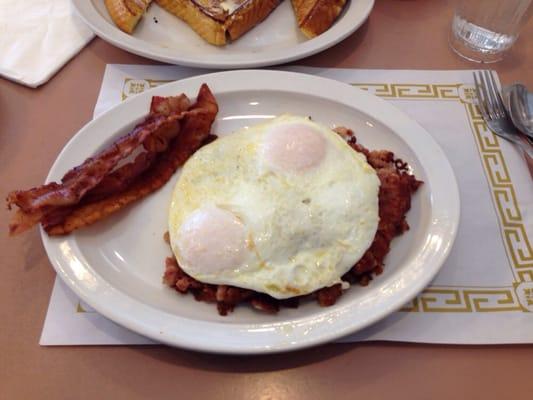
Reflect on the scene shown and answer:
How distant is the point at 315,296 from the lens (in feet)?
4.94

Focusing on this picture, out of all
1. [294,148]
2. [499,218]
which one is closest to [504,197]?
[499,218]

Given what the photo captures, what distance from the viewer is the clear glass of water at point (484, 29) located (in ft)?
7.64

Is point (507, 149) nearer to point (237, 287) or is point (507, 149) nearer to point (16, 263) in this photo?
point (237, 287)

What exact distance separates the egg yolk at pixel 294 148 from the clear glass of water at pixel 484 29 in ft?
4.29

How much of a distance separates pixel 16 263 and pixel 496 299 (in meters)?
1.83

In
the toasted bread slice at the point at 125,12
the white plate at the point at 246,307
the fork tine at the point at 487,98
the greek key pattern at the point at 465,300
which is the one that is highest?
the toasted bread slice at the point at 125,12

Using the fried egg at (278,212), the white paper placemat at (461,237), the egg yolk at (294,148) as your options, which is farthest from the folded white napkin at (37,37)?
the egg yolk at (294,148)

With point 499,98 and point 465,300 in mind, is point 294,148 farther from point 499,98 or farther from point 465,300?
point 499,98

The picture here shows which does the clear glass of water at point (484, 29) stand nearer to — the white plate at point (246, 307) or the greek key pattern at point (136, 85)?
the white plate at point (246, 307)

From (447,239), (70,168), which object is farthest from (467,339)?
(70,168)

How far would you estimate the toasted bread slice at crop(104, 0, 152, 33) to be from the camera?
2352 millimetres

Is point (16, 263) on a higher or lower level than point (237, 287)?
lower

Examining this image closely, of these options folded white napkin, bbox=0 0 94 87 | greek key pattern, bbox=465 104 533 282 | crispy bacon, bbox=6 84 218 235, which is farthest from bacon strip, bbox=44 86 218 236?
greek key pattern, bbox=465 104 533 282

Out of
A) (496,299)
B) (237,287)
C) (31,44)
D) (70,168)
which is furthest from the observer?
(31,44)
